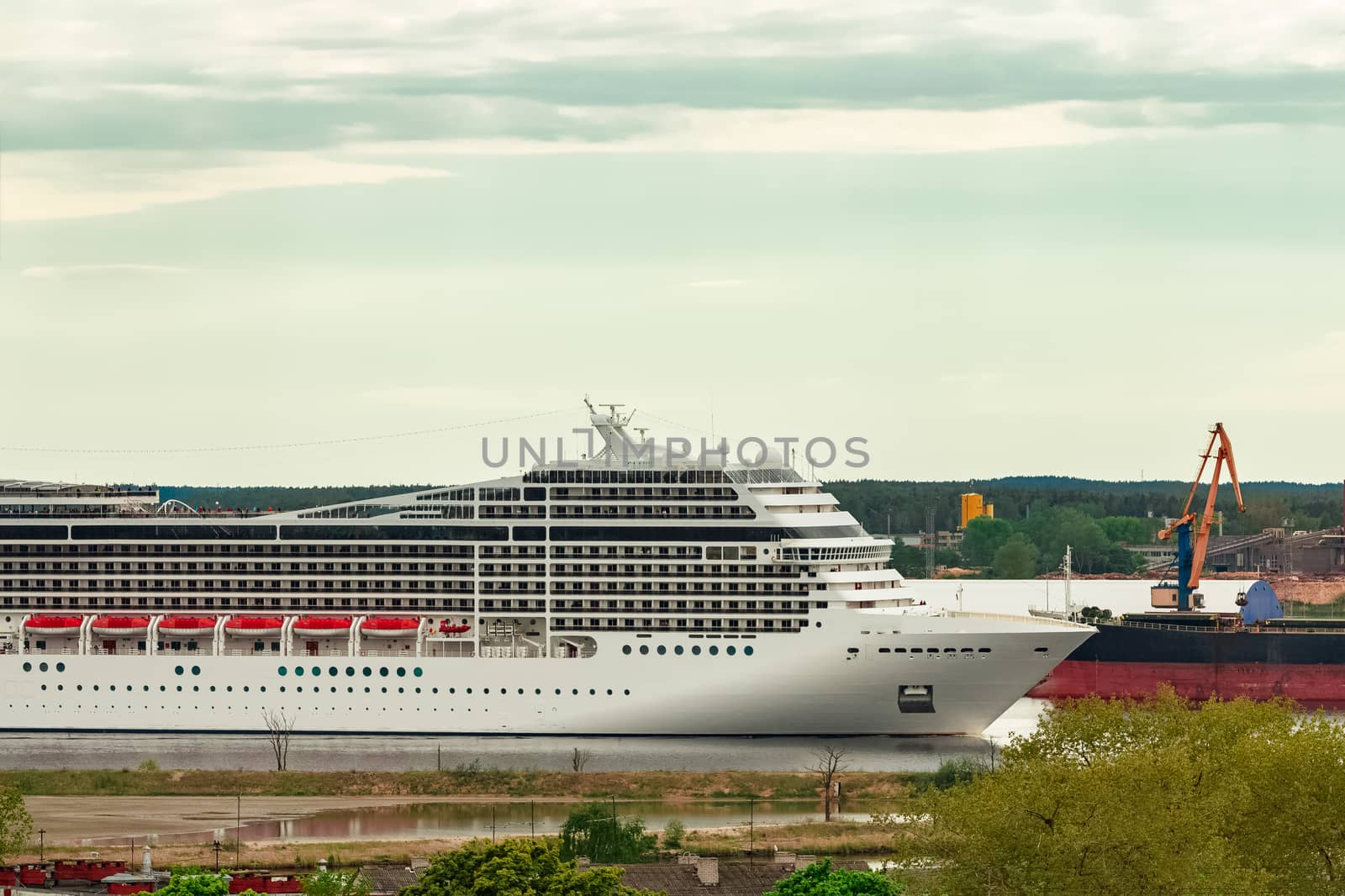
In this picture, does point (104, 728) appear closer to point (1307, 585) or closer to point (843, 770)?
point (843, 770)

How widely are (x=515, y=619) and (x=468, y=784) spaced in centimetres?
950

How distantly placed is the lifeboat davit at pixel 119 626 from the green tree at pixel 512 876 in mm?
34533

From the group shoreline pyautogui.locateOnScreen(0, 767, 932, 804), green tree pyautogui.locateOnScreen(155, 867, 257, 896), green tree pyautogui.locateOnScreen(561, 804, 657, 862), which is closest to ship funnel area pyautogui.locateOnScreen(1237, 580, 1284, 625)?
shoreline pyautogui.locateOnScreen(0, 767, 932, 804)

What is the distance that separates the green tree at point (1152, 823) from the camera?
142ft

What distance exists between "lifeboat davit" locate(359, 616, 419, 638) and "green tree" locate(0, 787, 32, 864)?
19.7 metres

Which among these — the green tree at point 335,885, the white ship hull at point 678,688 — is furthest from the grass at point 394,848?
the white ship hull at point 678,688

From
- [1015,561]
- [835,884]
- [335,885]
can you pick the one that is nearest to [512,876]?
[835,884]

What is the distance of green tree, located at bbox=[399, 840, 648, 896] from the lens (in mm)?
43469

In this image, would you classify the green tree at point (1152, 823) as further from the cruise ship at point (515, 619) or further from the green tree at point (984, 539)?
the green tree at point (984, 539)

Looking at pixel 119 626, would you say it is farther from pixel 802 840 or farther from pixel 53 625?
pixel 802 840

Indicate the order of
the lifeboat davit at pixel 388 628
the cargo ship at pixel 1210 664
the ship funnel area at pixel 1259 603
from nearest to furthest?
the lifeboat davit at pixel 388 628 < the cargo ship at pixel 1210 664 < the ship funnel area at pixel 1259 603

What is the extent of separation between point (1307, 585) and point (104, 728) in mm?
87399

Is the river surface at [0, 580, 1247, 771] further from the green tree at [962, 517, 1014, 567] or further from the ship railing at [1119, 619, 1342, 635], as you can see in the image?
the green tree at [962, 517, 1014, 567]

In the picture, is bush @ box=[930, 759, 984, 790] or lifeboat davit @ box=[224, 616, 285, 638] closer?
bush @ box=[930, 759, 984, 790]
